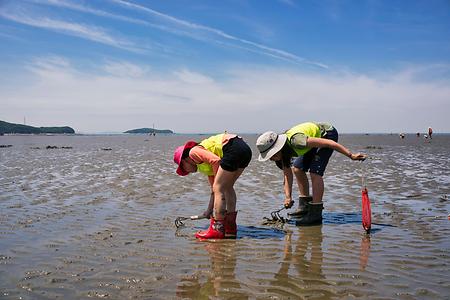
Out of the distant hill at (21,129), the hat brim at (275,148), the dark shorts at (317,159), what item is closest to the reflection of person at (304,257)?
the dark shorts at (317,159)

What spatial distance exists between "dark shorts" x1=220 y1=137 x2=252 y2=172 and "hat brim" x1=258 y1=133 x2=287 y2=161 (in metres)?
0.47

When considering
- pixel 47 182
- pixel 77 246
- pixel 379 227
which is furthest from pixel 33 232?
pixel 47 182

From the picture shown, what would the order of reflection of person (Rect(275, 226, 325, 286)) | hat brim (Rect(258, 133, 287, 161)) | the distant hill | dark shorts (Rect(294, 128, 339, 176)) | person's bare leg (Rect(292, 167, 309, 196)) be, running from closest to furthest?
reflection of person (Rect(275, 226, 325, 286)) < hat brim (Rect(258, 133, 287, 161)) < dark shorts (Rect(294, 128, 339, 176)) < person's bare leg (Rect(292, 167, 309, 196)) < the distant hill

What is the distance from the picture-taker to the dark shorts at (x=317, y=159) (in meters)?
6.52

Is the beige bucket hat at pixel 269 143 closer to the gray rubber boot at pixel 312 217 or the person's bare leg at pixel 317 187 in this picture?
the person's bare leg at pixel 317 187

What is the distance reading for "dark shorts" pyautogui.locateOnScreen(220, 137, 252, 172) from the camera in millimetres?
5453

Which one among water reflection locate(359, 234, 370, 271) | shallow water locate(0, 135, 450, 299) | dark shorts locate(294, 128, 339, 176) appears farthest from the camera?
dark shorts locate(294, 128, 339, 176)

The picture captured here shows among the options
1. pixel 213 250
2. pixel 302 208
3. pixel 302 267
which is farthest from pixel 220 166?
pixel 302 208

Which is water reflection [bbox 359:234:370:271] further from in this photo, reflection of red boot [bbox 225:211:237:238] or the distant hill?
the distant hill

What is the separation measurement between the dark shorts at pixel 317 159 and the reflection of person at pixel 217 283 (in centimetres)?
230

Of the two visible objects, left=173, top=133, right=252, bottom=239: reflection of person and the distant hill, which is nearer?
left=173, top=133, right=252, bottom=239: reflection of person

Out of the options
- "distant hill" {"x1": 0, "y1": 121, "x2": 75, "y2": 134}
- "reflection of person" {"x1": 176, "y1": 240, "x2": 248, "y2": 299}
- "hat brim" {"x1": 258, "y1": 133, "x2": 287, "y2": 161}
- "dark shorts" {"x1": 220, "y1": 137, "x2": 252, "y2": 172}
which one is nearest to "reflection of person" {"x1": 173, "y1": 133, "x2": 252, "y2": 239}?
"dark shorts" {"x1": 220, "y1": 137, "x2": 252, "y2": 172}

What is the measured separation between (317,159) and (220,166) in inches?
71.3

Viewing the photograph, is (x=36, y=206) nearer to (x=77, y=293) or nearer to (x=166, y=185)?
(x=166, y=185)
